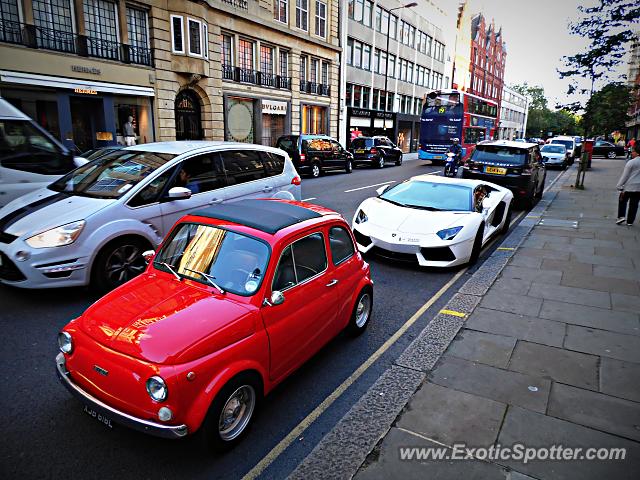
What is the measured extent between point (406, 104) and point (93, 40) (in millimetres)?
33926

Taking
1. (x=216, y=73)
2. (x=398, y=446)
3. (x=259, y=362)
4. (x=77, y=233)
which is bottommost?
(x=398, y=446)

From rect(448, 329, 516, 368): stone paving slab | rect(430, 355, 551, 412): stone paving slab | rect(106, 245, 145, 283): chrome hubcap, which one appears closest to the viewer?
rect(430, 355, 551, 412): stone paving slab

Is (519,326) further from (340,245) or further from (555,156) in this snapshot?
(555,156)

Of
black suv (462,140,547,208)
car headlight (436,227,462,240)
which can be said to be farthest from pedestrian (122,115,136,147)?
car headlight (436,227,462,240)

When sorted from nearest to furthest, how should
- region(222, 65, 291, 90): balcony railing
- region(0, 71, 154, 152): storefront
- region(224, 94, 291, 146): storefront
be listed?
region(0, 71, 154, 152): storefront
region(222, 65, 291, 90): balcony railing
region(224, 94, 291, 146): storefront

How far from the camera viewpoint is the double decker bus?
26344mm

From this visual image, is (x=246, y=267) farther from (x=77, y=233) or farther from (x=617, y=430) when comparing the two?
(x=617, y=430)

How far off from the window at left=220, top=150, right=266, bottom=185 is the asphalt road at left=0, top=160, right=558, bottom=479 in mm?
2766

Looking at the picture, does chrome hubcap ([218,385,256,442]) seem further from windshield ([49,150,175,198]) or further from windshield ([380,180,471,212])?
windshield ([380,180,471,212])

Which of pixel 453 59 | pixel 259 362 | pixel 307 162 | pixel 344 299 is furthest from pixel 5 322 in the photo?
pixel 453 59

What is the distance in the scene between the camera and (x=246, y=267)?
136 inches

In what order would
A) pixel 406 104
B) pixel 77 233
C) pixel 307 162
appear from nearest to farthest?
pixel 77 233, pixel 307 162, pixel 406 104

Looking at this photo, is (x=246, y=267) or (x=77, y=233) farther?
(x=77, y=233)

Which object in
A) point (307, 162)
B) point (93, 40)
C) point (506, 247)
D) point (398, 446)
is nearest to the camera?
point (398, 446)
